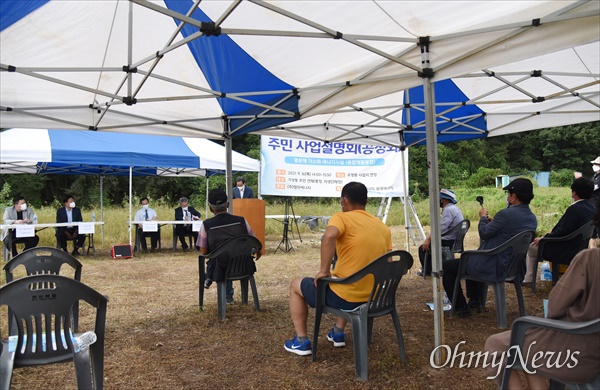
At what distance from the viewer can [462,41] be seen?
3.01 m

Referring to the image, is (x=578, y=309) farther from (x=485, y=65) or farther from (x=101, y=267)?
(x=101, y=267)

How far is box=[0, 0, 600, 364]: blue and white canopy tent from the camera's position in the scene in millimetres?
2891

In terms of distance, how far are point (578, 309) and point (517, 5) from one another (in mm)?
1998

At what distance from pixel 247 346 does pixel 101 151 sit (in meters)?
6.83

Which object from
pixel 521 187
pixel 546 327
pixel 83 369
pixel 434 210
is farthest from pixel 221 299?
pixel 546 327

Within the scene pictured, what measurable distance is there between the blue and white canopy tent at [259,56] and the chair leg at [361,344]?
63 cm

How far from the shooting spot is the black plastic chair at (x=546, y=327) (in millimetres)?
1679

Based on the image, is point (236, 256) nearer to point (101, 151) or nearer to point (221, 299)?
point (221, 299)

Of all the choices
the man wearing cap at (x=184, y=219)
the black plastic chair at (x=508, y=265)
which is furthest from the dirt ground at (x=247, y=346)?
the man wearing cap at (x=184, y=219)

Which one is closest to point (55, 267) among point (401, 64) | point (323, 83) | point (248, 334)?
point (248, 334)

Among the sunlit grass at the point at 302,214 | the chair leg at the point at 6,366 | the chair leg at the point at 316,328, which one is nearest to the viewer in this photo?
the chair leg at the point at 6,366

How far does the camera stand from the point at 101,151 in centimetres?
906

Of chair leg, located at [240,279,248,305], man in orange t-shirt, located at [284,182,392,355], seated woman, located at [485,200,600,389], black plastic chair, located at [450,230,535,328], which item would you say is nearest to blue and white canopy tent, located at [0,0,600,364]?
man in orange t-shirt, located at [284,182,392,355]

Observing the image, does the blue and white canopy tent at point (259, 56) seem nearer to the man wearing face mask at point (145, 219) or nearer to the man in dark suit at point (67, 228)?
the man in dark suit at point (67, 228)
